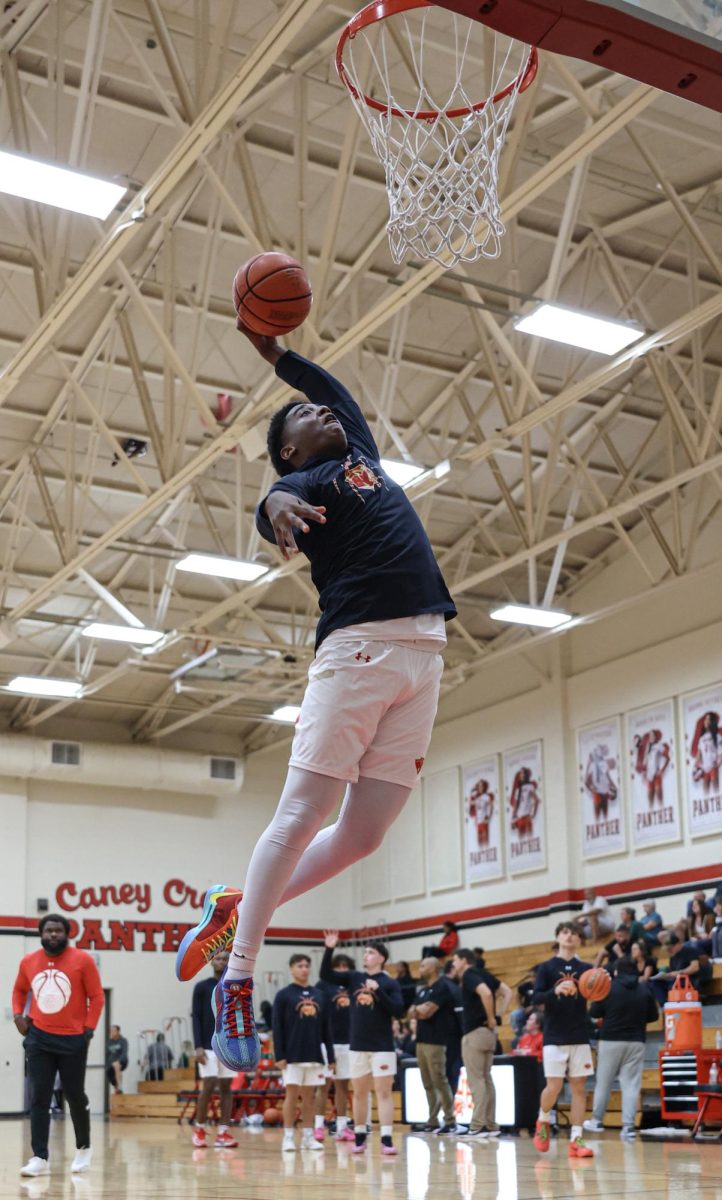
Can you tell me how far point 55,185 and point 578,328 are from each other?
527cm

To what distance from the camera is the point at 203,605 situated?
2575 cm

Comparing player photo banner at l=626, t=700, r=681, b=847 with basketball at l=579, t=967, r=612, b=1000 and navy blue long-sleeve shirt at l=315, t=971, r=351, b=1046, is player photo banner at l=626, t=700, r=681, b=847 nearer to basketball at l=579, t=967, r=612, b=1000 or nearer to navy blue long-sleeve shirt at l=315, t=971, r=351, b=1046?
navy blue long-sleeve shirt at l=315, t=971, r=351, b=1046

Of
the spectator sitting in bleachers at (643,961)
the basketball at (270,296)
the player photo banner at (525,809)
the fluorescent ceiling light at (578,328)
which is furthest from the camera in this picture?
the player photo banner at (525,809)

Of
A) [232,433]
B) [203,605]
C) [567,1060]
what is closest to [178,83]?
[232,433]

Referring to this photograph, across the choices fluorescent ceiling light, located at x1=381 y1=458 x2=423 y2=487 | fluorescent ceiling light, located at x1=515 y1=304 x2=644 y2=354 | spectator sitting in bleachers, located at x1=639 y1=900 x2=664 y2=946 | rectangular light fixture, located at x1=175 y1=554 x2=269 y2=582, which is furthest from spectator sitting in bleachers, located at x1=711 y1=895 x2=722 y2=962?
fluorescent ceiling light, located at x1=515 y1=304 x2=644 y2=354

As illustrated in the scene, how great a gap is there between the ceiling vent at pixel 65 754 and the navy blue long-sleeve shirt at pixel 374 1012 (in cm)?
1496

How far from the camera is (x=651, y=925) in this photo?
20.5 m

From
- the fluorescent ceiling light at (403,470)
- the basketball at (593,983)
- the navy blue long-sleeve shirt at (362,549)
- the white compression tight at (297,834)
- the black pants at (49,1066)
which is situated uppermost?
the fluorescent ceiling light at (403,470)

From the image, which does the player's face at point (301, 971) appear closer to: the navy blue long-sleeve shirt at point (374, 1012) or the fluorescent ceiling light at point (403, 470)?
the navy blue long-sleeve shirt at point (374, 1012)

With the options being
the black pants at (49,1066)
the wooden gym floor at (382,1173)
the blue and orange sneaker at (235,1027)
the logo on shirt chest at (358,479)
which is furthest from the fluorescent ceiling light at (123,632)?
the blue and orange sneaker at (235,1027)

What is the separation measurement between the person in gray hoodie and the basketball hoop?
7812 mm

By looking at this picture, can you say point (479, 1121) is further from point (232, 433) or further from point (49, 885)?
point (49, 885)

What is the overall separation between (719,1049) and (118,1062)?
15.7 metres

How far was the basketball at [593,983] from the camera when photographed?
13531 millimetres
